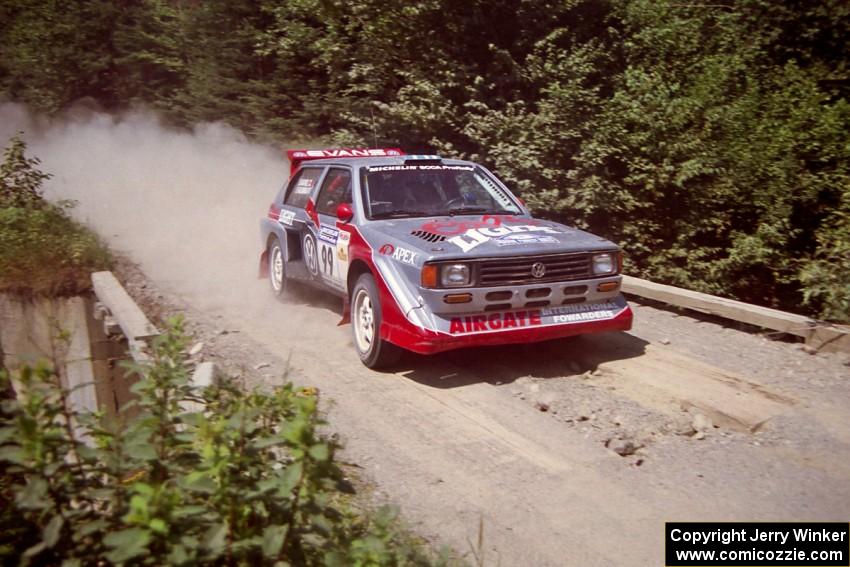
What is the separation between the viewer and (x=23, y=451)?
2.19 meters

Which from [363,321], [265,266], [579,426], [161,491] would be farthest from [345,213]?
[161,491]

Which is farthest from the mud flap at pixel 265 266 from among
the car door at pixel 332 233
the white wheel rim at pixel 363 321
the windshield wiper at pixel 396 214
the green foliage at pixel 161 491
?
the green foliage at pixel 161 491

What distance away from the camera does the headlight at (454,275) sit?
5426 millimetres

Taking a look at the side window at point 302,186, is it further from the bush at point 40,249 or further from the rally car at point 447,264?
the bush at point 40,249

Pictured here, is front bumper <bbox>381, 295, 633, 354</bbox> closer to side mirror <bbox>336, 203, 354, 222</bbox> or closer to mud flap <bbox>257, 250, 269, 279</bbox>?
side mirror <bbox>336, 203, 354, 222</bbox>

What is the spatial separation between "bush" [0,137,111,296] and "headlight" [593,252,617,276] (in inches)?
276

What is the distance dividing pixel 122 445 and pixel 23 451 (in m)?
0.31

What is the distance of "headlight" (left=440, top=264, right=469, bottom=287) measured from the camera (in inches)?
214

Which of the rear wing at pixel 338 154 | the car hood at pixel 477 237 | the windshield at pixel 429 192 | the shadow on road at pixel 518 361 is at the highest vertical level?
the rear wing at pixel 338 154

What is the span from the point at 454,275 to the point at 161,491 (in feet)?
11.3

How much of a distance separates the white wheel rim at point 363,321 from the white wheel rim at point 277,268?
2423mm

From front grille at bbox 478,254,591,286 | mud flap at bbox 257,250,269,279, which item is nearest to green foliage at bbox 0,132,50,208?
mud flap at bbox 257,250,269,279

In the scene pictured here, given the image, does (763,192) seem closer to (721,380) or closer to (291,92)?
(721,380)

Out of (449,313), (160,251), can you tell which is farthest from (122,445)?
(160,251)
